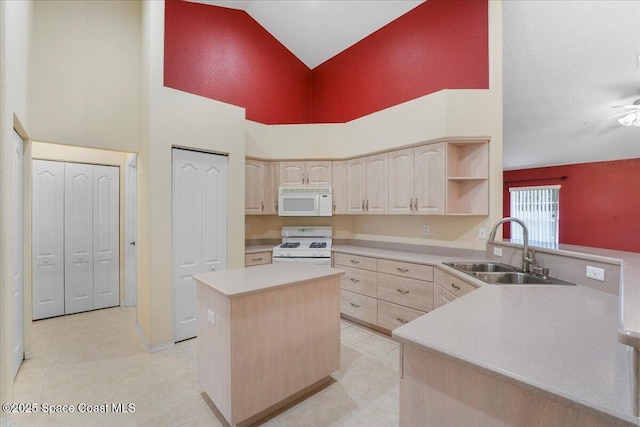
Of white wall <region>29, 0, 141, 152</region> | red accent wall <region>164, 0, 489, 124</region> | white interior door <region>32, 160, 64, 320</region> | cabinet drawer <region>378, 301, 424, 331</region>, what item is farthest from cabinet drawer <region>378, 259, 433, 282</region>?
white interior door <region>32, 160, 64, 320</region>

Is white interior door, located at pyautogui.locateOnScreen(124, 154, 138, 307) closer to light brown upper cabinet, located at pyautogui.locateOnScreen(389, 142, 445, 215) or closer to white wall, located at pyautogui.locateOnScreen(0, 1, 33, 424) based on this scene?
white wall, located at pyautogui.locateOnScreen(0, 1, 33, 424)

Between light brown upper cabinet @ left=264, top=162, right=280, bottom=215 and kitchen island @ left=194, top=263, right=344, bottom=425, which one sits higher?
light brown upper cabinet @ left=264, top=162, right=280, bottom=215

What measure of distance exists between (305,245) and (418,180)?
1.78 metres

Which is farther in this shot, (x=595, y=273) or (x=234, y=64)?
(x=234, y=64)

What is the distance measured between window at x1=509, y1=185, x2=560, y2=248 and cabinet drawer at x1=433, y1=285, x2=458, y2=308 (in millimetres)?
5016

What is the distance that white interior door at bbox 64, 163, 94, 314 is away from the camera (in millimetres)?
3525

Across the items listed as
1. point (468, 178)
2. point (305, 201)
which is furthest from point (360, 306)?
point (468, 178)

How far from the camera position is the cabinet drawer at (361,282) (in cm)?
312

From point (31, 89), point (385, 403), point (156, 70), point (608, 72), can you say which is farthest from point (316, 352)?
point (608, 72)

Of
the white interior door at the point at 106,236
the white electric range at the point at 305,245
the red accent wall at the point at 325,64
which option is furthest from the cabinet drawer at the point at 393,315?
the white interior door at the point at 106,236

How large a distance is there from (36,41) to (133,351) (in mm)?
3134

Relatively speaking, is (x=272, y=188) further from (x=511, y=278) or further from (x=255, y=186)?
(x=511, y=278)

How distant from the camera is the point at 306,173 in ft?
13.1

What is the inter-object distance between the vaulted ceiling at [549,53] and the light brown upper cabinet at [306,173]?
2.07 m
